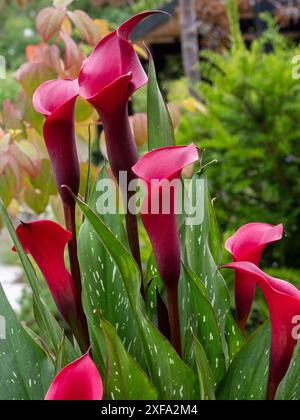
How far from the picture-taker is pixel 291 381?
48 centimetres

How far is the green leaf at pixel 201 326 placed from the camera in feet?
1.70

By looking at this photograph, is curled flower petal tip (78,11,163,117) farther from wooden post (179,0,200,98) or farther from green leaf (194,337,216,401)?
wooden post (179,0,200,98)

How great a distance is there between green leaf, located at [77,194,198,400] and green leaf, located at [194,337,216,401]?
25mm

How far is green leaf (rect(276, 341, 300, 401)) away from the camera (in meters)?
0.48

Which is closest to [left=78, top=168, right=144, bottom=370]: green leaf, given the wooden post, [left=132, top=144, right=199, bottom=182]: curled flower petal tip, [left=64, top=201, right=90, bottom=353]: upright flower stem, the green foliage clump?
[left=64, top=201, right=90, bottom=353]: upright flower stem

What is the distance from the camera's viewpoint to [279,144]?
66.5 inches

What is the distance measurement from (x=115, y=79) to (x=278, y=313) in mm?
206

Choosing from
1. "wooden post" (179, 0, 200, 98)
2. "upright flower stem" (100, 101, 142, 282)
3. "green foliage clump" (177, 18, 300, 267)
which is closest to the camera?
"upright flower stem" (100, 101, 142, 282)

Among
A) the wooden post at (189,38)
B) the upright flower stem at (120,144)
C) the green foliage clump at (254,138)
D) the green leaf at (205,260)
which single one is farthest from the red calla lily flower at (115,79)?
the wooden post at (189,38)

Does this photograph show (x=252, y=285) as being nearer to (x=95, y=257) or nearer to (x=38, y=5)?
(x=95, y=257)

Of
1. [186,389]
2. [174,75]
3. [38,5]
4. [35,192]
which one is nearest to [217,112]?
[35,192]

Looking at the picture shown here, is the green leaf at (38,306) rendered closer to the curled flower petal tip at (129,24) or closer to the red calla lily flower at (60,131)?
the red calla lily flower at (60,131)

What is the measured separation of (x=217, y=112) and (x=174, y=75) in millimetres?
4512

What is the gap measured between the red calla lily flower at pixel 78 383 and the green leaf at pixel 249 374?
0.52 ft
